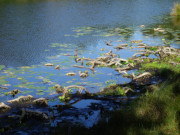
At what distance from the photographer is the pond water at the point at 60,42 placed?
793cm

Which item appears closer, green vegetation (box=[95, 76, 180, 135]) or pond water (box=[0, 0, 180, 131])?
green vegetation (box=[95, 76, 180, 135])

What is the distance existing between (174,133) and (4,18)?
18083 millimetres

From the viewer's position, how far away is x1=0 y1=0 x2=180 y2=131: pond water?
26.0 ft

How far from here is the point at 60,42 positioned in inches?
508

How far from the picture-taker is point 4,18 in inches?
781

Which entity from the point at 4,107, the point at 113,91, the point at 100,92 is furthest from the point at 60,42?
the point at 4,107

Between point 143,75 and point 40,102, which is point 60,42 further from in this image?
point 40,102

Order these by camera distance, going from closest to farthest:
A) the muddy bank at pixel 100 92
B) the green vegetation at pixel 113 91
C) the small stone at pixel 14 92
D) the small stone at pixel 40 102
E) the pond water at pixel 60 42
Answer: the muddy bank at pixel 100 92, the small stone at pixel 40 102, the green vegetation at pixel 113 91, the small stone at pixel 14 92, the pond water at pixel 60 42

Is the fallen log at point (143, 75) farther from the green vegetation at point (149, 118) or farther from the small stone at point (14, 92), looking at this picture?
the small stone at point (14, 92)

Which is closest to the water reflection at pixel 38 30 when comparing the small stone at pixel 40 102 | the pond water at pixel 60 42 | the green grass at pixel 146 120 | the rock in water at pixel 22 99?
the pond water at pixel 60 42

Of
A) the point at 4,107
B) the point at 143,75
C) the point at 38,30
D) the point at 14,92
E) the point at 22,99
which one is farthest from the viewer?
the point at 38,30

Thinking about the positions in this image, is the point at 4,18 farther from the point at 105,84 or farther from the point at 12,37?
the point at 105,84

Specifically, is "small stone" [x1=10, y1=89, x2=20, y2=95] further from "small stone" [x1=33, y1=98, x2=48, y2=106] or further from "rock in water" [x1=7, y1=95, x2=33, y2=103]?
"small stone" [x1=33, y1=98, x2=48, y2=106]

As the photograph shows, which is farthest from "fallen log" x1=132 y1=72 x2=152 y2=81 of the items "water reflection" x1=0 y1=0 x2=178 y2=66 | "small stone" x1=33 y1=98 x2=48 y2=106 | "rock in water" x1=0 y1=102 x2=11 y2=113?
"water reflection" x1=0 y1=0 x2=178 y2=66
